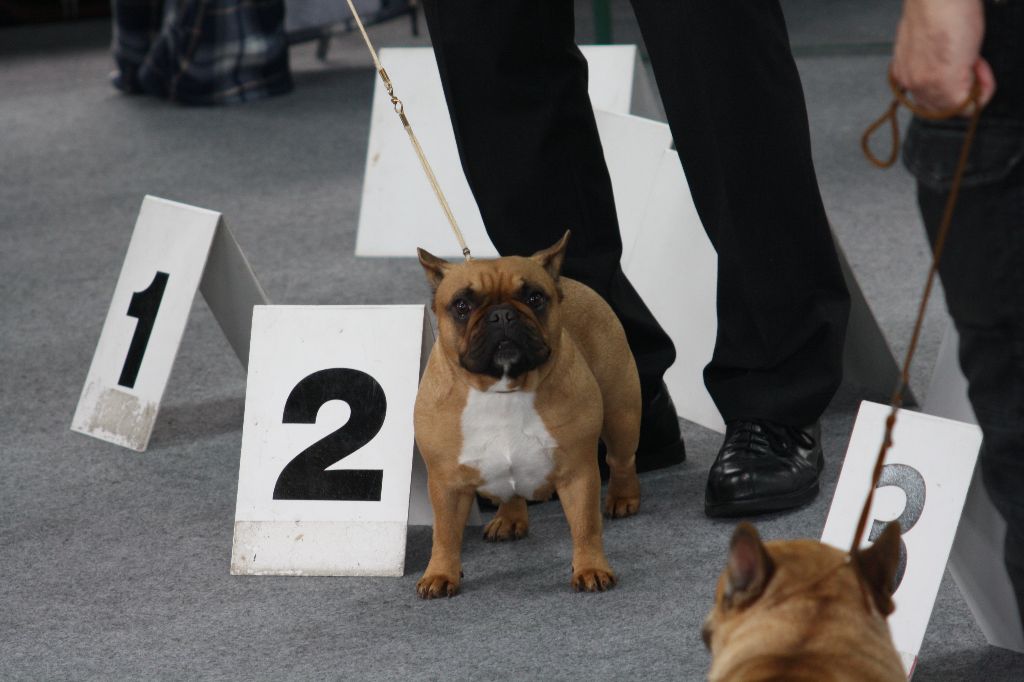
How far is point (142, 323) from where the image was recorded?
6.90ft

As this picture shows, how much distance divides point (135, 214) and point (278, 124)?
1.09 metres

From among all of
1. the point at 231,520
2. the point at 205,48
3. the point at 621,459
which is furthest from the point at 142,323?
the point at 205,48

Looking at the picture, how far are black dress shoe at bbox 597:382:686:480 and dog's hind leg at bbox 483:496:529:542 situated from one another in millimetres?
176

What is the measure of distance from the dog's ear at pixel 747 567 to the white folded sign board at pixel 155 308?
1348mm

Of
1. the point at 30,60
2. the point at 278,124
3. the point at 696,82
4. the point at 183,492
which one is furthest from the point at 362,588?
the point at 30,60

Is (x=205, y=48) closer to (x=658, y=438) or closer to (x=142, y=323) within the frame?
(x=142, y=323)

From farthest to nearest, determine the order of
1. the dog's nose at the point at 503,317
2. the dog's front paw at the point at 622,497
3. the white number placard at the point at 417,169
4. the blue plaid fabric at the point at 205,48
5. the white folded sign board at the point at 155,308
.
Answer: the blue plaid fabric at the point at 205,48
the white number placard at the point at 417,169
the white folded sign board at the point at 155,308
the dog's front paw at the point at 622,497
the dog's nose at the point at 503,317

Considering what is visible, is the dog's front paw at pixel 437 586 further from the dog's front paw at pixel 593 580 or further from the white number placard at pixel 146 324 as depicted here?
the white number placard at pixel 146 324

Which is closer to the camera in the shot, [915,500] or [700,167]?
[915,500]

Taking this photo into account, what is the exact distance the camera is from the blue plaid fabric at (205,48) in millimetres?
4695

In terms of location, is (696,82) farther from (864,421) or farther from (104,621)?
(104,621)

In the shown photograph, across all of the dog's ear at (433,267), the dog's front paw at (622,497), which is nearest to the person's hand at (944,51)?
the dog's ear at (433,267)

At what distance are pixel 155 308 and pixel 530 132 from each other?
76 cm

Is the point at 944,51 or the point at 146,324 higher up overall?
the point at 944,51
